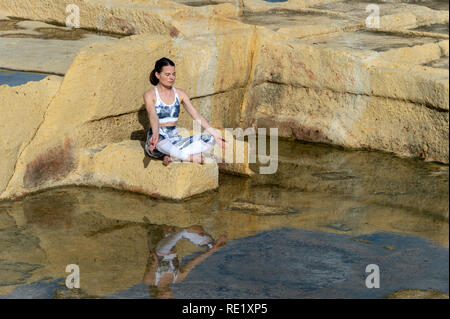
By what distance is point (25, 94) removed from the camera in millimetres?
7180

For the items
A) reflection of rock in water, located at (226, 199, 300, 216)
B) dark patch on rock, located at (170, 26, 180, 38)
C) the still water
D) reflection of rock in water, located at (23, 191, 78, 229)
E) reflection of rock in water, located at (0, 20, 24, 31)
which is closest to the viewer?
the still water

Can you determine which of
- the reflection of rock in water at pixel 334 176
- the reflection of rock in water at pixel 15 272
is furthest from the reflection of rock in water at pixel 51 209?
the reflection of rock in water at pixel 334 176

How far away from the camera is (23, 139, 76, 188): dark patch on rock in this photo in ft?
23.6

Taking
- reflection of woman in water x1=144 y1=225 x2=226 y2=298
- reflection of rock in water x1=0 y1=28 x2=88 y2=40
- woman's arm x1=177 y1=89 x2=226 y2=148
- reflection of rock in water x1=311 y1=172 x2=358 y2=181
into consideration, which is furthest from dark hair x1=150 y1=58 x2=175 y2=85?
reflection of rock in water x1=0 y1=28 x2=88 y2=40

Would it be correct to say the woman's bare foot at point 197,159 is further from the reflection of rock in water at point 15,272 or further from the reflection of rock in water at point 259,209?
the reflection of rock in water at point 15,272

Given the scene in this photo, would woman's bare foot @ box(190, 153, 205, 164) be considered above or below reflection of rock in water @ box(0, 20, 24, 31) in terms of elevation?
below

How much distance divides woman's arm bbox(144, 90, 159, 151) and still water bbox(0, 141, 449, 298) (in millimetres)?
478

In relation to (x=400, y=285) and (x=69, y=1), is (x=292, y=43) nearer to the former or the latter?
(x=69, y=1)

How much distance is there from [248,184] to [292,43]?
1841mm

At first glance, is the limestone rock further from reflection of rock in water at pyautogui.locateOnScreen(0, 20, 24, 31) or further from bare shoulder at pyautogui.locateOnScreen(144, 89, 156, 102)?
reflection of rock in water at pyautogui.locateOnScreen(0, 20, 24, 31)

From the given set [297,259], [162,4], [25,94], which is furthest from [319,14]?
[297,259]

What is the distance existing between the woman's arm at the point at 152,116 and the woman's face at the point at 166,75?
5.6 inches

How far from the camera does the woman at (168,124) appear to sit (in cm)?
706

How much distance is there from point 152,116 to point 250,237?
1.35 meters
